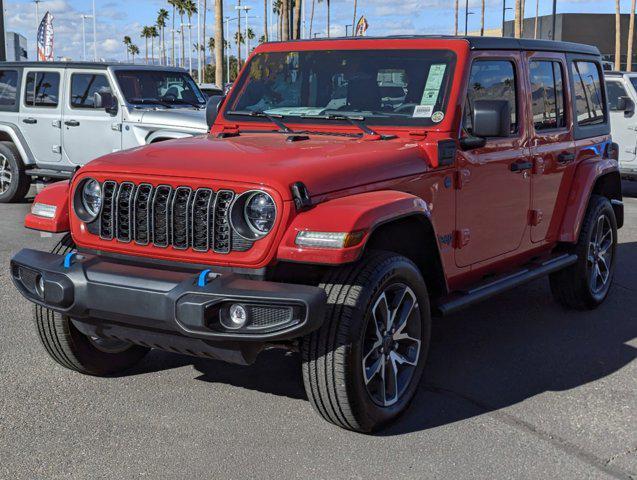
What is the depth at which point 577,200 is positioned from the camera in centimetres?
640

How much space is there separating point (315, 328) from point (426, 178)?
1353 mm

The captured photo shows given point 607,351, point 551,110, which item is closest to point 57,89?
point 551,110

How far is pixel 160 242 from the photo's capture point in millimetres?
4254

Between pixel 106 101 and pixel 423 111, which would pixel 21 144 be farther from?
pixel 423 111

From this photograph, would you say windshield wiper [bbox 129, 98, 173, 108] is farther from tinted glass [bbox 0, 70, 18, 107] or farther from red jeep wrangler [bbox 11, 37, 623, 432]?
red jeep wrangler [bbox 11, 37, 623, 432]

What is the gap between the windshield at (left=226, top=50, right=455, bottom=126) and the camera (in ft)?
17.0

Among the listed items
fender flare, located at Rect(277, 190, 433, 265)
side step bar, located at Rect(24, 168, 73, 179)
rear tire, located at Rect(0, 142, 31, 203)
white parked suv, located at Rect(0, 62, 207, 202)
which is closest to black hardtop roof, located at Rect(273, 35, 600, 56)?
fender flare, located at Rect(277, 190, 433, 265)

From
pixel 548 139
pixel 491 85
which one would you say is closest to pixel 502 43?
pixel 491 85

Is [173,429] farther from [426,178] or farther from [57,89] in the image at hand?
[57,89]

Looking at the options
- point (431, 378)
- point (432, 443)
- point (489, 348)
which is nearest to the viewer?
point (432, 443)

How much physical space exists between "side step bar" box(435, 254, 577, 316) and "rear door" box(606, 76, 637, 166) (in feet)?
26.3

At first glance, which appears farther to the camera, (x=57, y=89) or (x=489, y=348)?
(x=57, y=89)

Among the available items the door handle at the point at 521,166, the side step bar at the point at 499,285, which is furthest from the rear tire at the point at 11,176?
the door handle at the point at 521,166

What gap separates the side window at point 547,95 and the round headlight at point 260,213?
259 cm
